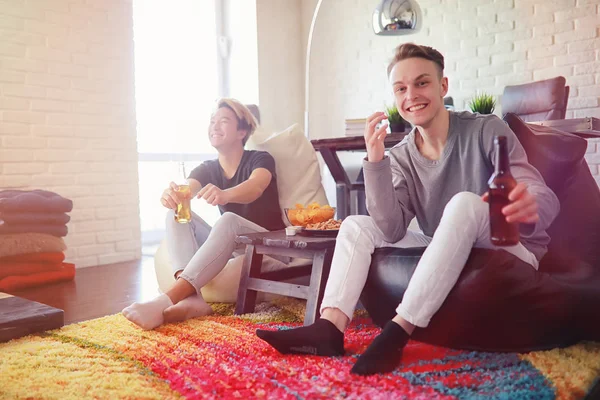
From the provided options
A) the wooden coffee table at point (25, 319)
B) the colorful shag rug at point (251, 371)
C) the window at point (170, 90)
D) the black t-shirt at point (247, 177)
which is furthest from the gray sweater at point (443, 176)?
the window at point (170, 90)

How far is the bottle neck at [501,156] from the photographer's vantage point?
1401mm

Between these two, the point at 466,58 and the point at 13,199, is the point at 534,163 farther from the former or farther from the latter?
the point at 466,58

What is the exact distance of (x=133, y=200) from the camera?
14.7 feet

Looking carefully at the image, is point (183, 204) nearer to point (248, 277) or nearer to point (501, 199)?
point (248, 277)

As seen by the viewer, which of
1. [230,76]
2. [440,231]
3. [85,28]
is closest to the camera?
[440,231]

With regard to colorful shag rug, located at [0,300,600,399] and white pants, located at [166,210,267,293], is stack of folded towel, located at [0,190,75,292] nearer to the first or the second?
white pants, located at [166,210,267,293]

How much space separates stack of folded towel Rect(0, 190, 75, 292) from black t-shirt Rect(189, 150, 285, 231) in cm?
131

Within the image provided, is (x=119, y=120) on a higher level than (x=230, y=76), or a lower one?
lower

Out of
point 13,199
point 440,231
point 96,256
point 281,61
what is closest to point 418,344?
point 440,231

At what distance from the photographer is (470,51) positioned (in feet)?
15.9

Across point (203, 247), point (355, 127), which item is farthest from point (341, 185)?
point (203, 247)

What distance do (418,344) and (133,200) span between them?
3.17m

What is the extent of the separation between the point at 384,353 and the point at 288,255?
A: 2.36 ft

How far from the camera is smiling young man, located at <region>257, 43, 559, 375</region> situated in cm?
156
